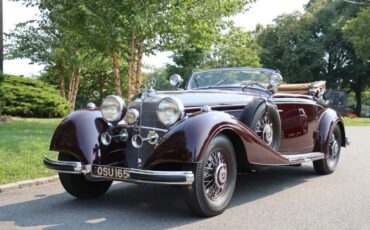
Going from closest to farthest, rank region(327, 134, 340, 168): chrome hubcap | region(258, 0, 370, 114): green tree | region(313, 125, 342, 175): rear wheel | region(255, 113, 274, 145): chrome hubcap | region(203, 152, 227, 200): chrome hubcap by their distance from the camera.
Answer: region(203, 152, 227, 200): chrome hubcap → region(255, 113, 274, 145): chrome hubcap → region(313, 125, 342, 175): rear wheel → region(327, 134, 340, 168): chrome hubcap → region(258, 0, 370, 114): green tree

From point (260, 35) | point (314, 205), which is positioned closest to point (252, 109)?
point (314, 205)

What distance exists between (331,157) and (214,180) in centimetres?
327

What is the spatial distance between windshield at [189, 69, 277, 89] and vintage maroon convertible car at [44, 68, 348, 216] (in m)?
0.28

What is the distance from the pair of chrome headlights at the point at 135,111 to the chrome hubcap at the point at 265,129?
131cm

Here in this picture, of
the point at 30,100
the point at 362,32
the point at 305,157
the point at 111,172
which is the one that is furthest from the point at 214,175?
the point at 362,32

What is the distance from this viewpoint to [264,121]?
19.0 ft

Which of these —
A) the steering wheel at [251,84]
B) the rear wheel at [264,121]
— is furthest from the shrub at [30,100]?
the rear wheel at [264,121]

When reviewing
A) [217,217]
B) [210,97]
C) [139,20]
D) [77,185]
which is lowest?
[217,217]

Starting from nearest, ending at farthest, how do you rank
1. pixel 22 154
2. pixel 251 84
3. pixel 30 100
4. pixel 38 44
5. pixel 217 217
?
1. pixel 217 217
2. pixel 251 84
3. pixel 22 154
4. pixel 30 100
5. pixel 38 44

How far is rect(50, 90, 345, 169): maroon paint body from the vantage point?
4.53 metres

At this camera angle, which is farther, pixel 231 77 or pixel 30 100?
pixel 30 100

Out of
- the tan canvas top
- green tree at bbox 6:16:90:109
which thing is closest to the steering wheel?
the tan canvas top

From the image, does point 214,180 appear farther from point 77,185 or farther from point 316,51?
point 316,51

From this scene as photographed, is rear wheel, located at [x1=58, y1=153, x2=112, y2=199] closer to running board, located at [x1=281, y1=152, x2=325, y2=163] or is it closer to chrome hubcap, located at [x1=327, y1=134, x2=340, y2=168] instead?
running board, located at [x1=281, y1=152, x2=325, y2=163]
